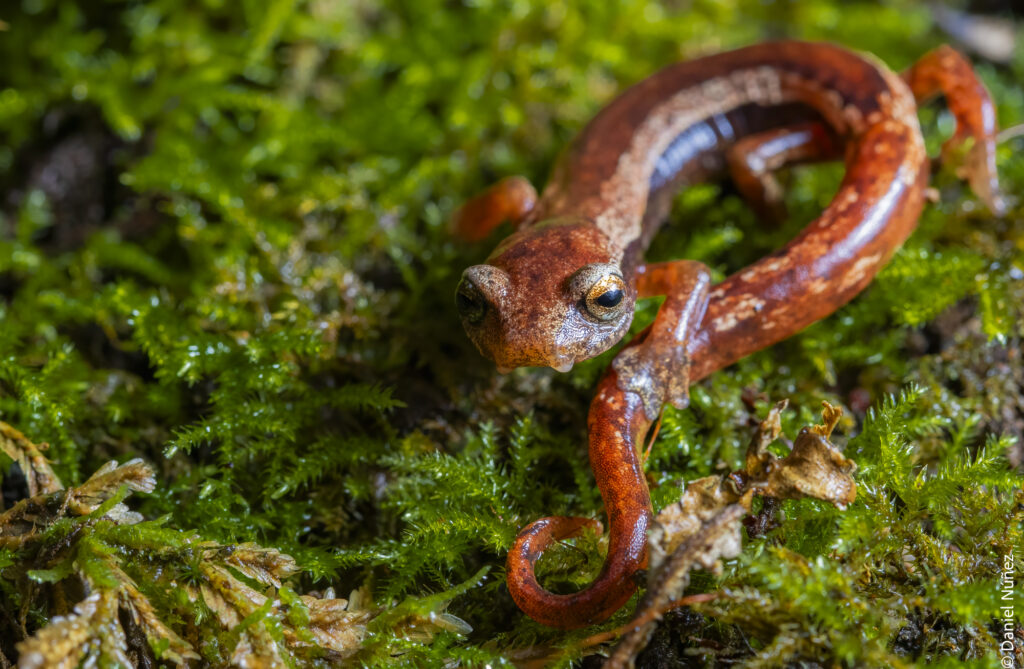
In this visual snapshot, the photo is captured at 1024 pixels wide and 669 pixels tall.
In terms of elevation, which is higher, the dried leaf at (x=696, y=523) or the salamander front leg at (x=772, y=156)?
the salamander front leg at (x=772, y=156)

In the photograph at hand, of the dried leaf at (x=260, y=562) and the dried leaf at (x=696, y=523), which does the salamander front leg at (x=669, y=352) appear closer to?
the dried leaf at (x=696, y=523)

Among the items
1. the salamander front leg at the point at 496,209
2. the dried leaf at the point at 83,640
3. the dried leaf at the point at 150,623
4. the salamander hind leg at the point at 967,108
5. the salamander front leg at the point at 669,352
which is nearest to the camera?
the dried leaf at the point at 83,640

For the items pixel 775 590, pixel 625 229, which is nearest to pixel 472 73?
pixel 625 229

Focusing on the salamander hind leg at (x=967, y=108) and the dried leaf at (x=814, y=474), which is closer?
the dried leaf at (x=814, y=474)

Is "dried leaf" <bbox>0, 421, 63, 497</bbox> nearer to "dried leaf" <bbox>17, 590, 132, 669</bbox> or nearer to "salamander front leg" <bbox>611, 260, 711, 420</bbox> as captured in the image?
"dried leaf" <bbox>17, 590, 132, 669</bbox>

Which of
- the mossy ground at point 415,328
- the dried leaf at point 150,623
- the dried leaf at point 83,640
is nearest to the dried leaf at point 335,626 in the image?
the mossy ground at point 415,328

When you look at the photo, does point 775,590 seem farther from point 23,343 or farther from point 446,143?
point 23,343
